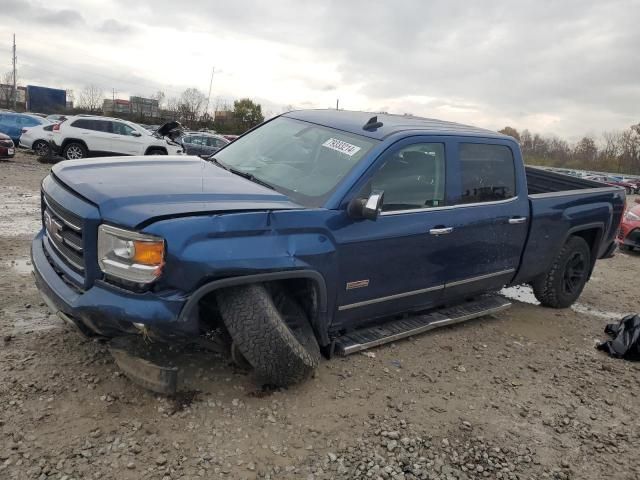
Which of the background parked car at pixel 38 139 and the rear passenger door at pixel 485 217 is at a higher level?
the rear passenger door at pixel 485 217

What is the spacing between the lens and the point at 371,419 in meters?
3.21

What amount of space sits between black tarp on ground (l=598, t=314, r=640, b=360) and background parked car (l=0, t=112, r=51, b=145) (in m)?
20.8

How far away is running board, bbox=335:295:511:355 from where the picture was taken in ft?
12.2

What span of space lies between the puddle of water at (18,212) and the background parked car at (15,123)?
1162 centimetres

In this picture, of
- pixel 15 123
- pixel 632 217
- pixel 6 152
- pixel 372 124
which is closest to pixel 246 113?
pixel 15 123

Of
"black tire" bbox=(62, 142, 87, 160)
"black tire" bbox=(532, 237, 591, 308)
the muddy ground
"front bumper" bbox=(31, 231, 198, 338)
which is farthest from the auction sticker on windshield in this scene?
"black tire" bbox=(62, 142, 87, 160)

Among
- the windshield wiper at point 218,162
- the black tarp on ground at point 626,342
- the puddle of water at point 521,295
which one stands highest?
the windshield wiper at point 218,162

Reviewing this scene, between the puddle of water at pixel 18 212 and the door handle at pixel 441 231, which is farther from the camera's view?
the puddle of water at pixel 18 212

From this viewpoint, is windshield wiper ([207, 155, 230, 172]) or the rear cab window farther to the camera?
the rear cab window

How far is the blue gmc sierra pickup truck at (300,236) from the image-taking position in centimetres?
276

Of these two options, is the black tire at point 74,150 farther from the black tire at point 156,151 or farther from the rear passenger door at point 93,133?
the black tire at point 156,151

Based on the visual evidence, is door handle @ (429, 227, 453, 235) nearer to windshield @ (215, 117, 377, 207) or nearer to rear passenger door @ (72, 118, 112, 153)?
windshield @ (215, 117, 377, 207)

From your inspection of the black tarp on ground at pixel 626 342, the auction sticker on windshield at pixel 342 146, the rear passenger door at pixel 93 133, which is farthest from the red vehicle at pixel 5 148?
the black tarp on ground at pixel 626 342

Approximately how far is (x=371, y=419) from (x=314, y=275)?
3.16 ft
